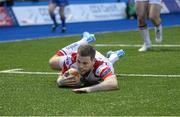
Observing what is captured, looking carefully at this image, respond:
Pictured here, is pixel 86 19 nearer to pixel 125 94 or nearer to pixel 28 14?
pixel 28 14

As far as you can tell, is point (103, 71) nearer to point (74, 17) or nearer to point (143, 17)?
point (143, 17)

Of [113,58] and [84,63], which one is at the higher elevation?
[84,63]

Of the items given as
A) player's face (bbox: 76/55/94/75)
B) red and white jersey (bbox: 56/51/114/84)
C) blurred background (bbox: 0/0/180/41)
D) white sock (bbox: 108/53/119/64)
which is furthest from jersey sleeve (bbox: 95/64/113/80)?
blurred background (bbox: 0/0/180/41)

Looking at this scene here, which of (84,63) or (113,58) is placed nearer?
(84,63)

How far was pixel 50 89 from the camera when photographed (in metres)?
8.63

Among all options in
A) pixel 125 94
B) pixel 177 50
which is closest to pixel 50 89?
pixel 125 94

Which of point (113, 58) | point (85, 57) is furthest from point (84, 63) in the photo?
point (113, 58)

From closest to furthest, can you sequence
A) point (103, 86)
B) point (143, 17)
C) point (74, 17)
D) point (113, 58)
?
1. point (103, 86)
2. point (113, 58)
3. point (143, 17)
4. point (74, 17)

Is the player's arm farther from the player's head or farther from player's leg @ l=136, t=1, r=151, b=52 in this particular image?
player's leg @ l=136, t=1, r=151, b=52

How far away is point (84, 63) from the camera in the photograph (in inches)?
321

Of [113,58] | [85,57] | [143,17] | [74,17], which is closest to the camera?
[85,57]

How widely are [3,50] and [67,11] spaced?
12282mm

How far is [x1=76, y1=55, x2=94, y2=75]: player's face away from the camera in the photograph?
8.12m

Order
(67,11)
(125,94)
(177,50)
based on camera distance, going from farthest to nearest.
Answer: (67,11), (177,50), (125,94)
